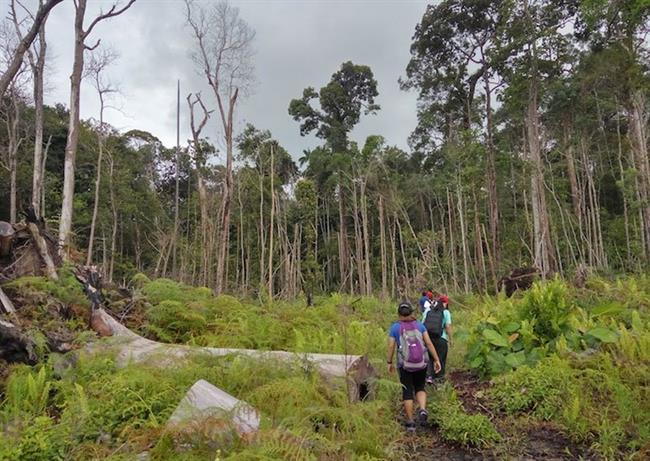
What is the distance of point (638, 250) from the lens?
2072 centimetres

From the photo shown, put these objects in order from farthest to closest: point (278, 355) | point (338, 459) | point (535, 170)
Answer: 1. point (535, 170)
2. point (278, 355)
3. point (338, 459)

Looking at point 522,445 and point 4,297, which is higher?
point 4,297

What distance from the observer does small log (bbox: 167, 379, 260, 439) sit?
327 cm

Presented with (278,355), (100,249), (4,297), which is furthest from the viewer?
(100,249)

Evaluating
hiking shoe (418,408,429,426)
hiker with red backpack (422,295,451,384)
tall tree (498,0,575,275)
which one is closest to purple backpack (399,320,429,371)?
hiking shoe (418,408,429,426)

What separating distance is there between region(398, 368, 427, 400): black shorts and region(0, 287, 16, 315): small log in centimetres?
498

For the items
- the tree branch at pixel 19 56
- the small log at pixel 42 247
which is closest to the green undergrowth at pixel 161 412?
the small log at pixel 42 247

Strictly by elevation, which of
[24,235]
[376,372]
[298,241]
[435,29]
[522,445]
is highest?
[435,29]

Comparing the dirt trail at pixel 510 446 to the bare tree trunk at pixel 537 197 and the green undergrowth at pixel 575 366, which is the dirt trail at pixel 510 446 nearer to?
the green undergrowth at pixel 575 366

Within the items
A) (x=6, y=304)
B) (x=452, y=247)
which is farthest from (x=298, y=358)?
(x=452, y=247)

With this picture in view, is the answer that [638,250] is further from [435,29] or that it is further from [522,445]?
[522,445]

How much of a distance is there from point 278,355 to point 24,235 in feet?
17.2

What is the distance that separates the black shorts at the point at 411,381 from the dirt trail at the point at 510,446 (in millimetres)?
377

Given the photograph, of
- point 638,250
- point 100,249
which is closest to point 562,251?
point 638,250
